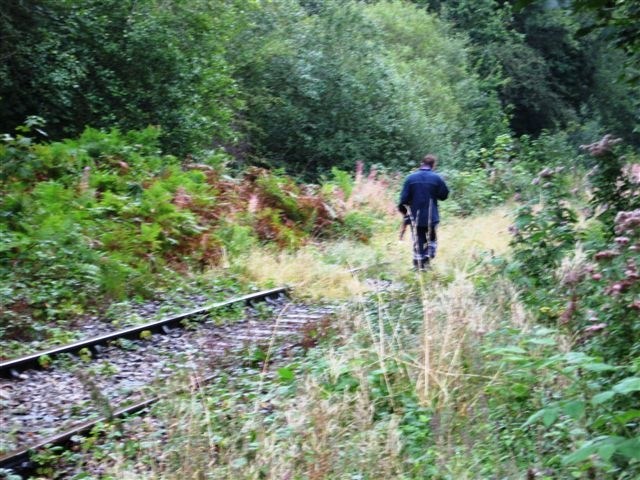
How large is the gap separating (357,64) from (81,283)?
53.5 ft

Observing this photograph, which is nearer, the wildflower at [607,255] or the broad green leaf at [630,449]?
the broad green leaf at [630,449]

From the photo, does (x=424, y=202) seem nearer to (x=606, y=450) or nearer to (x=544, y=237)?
(x=544, y=237)

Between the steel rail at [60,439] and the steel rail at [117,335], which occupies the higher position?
the steel rail at [60,439]

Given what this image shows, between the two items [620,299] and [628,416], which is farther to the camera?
[620,299]

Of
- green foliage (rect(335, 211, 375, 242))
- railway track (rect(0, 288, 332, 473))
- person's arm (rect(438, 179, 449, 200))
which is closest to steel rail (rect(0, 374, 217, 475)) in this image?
railway track (rect(0, 288, 332, 473))

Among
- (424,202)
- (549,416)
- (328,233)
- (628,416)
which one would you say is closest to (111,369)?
(549,416)

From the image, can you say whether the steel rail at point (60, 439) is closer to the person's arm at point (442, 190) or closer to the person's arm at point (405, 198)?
the person's arm at point (405, 198)

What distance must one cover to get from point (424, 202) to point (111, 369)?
5.93 m

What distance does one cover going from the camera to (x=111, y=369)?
800 centimetres

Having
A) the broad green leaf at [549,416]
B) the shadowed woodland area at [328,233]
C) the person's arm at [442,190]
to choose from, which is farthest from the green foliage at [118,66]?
the broad green leaf at [549,416]

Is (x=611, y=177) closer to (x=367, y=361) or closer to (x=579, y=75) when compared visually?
(x=367, y=361)

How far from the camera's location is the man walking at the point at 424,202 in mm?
12465

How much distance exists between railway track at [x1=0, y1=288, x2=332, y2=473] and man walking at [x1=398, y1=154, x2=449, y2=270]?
2.22m

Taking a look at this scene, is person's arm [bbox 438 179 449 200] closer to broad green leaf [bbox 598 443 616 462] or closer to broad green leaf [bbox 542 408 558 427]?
broad green leaf [bbox 542 408 558 427]
